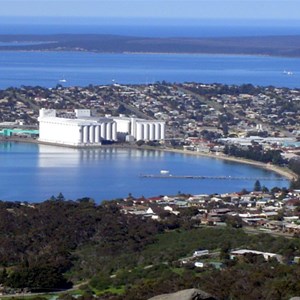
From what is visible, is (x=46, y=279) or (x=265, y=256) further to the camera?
(x=265, y=256)

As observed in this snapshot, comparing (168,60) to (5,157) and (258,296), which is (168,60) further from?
(258,296)

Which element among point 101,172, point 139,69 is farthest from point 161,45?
point 101,172

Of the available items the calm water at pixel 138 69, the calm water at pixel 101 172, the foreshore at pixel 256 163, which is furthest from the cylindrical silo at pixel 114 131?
the calm water at pixel 138 69

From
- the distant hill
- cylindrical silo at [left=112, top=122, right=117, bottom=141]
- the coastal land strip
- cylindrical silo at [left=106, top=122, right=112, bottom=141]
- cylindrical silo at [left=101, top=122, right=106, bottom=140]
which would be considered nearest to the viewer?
the coastal land strip

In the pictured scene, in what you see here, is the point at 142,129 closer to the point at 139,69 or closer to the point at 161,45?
the point at 139,69

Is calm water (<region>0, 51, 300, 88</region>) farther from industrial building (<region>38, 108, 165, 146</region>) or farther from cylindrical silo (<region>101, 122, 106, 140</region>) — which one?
cylindrical silo (<region>101, 122, 106, 140</region>)

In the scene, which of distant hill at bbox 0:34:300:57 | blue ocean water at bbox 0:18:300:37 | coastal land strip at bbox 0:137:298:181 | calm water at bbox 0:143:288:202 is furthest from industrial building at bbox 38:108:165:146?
blue ocean water at bbox 0:18:300:37

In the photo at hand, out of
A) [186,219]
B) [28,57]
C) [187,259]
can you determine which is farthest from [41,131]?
[28,57]

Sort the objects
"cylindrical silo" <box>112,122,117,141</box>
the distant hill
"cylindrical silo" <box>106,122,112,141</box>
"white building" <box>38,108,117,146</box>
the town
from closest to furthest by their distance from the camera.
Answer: the town, "white building" <box>38,108,117,146</box>, "cylindrical silo" <box>106,122,112,141</box>, "cylindrical silo" <box>112,122,117,141</box>, the distant hill
